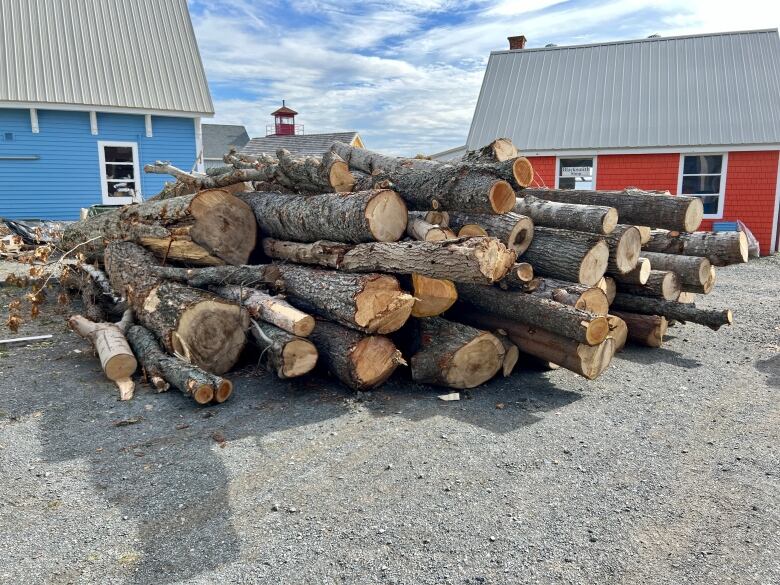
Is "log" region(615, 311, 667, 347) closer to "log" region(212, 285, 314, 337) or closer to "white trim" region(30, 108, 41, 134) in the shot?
"log" region(212, 285, 314, 337)

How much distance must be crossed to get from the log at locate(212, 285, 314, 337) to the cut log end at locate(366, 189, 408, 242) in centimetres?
100

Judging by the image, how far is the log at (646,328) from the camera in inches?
247

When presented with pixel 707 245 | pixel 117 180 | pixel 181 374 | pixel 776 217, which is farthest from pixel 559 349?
pixel 776 217

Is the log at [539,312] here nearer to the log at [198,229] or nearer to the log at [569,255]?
the log at [569,255]

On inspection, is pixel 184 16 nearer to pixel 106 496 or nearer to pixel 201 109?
pixel 201 109

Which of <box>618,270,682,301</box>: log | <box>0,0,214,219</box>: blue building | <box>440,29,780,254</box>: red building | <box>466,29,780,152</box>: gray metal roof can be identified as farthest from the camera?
<box>466,29,780,152</box>: gray metal roof

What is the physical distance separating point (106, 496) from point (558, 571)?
2.51 metres

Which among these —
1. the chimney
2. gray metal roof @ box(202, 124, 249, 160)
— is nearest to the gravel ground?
the chimney

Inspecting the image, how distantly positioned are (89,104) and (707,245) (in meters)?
13.6

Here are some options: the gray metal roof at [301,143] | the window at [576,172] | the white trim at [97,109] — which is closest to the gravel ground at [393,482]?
the white trim at [97,109]

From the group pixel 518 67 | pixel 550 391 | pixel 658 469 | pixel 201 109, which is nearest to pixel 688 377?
pixel 550 391

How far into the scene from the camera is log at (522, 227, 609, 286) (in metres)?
5.36

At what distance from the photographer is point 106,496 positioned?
3244mm

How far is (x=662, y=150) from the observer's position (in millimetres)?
15500
